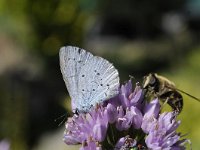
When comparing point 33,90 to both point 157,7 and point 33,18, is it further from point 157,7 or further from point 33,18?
point 157,7

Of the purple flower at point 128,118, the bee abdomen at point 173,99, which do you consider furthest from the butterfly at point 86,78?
the bee abdomen at point 173,99

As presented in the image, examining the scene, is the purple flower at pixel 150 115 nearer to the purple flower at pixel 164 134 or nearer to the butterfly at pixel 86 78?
the purple flower at pixel 164 134

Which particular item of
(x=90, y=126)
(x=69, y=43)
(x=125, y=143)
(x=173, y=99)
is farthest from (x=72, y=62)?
(x=69, y=43)

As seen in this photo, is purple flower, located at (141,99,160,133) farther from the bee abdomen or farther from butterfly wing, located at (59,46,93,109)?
butterfly wing, located at (59,46,93,109)

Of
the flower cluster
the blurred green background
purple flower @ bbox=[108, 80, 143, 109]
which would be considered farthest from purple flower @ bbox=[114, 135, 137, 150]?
the blurred green background

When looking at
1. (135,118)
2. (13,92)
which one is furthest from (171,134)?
(13,92)

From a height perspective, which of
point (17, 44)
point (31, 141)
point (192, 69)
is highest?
point (17, 44)
